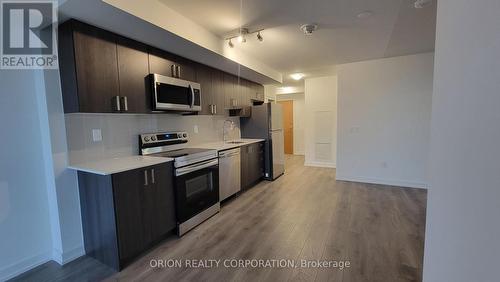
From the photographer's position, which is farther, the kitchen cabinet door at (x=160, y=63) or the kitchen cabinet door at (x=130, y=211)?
the kitchen cabinet door at (x=160, y=63)

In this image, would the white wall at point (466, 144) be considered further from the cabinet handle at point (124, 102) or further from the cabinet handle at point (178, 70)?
the cabinet handle at point (178, 70)

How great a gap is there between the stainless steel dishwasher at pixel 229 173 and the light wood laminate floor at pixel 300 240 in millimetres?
202

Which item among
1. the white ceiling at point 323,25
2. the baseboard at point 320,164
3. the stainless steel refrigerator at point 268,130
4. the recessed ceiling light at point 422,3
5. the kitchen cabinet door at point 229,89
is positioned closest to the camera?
the recessed ceiling light at point 422,3

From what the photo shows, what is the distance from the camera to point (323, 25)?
2.57m

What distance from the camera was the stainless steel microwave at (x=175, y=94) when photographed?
8.26 ft

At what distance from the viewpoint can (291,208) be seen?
3.19 meters

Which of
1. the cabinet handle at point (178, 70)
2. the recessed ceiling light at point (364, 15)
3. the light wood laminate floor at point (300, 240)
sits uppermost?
the recessed ceiling light at point (364, 15)

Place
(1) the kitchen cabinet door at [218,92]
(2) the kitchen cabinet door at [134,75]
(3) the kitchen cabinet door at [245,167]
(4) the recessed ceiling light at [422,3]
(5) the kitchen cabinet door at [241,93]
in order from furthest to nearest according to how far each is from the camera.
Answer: (5) the kitchen cabinet door at [241,93]
(3) the kitchen cabinet door at [245,167]
(1) the kitchen cabinet door at [218,92]
(2) the kitchen cabinet door at [134,75]
(4) the recessed ceiling light at [422,3]

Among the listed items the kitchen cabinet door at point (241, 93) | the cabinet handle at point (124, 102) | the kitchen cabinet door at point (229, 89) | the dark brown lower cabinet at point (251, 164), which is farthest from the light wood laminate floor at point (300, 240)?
the kitchen cabinet door at point (241, 93)

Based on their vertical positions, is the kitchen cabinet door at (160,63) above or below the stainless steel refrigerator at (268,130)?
above

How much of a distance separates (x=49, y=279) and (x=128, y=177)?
1.04m

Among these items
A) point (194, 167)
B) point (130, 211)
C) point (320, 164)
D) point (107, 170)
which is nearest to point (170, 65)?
point (194, 167)

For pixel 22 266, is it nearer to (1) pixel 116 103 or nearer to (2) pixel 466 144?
(1) pixel 116 103

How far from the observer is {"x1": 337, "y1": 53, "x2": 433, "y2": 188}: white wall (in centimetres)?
386
